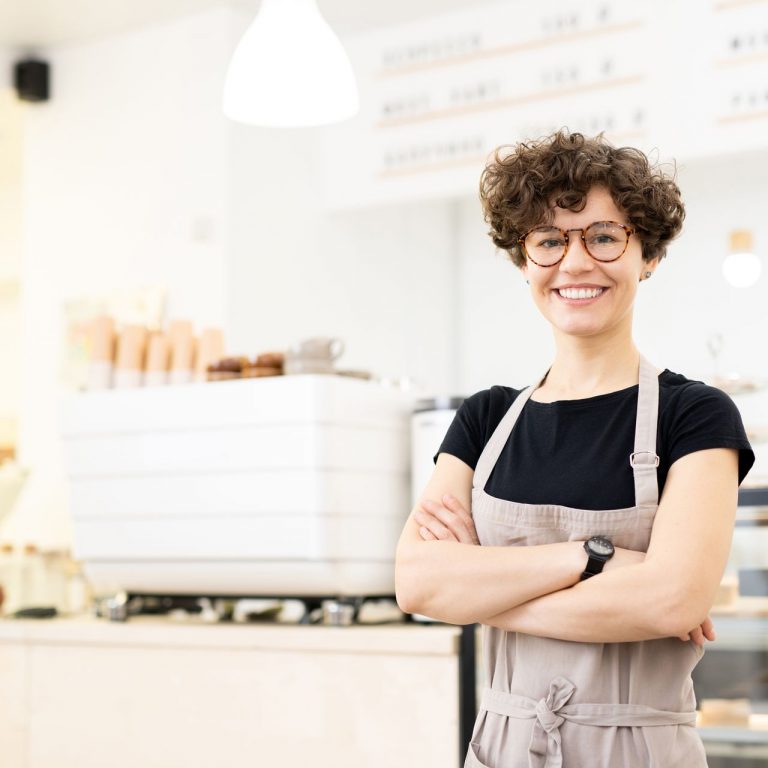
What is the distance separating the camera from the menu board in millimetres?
3623

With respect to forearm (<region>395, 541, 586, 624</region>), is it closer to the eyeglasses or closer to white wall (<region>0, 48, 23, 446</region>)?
the eyeglasses

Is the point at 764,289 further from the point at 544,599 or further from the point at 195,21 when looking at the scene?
the point at 544,599

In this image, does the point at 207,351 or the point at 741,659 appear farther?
the point at 207,351

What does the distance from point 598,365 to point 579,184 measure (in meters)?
0.23

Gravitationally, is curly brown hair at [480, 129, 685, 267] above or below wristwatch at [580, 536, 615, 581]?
above

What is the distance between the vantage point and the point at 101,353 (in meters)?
2.98

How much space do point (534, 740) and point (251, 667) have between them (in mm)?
1336

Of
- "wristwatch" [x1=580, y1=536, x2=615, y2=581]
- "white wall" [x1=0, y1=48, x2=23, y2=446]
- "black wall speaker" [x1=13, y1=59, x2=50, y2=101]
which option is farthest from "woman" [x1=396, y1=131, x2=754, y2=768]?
"white wall" [x1=0, y1=48, x2=23, y2=446]

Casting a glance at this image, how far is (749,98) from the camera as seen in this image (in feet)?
11.7

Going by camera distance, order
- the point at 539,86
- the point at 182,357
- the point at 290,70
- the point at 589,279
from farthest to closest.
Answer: the point at 539,86, the point at 182,357, the point at 290,70, the point at 589,279

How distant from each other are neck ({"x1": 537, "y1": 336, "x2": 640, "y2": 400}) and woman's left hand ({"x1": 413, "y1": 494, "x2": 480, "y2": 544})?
0.20 metres

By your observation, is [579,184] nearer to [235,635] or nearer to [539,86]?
[235,635]

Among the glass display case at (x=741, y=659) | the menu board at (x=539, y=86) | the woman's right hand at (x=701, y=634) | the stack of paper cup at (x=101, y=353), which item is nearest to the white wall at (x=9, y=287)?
the menu board at (x=539, y=86)

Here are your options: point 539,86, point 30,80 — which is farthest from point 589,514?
point 30,80
